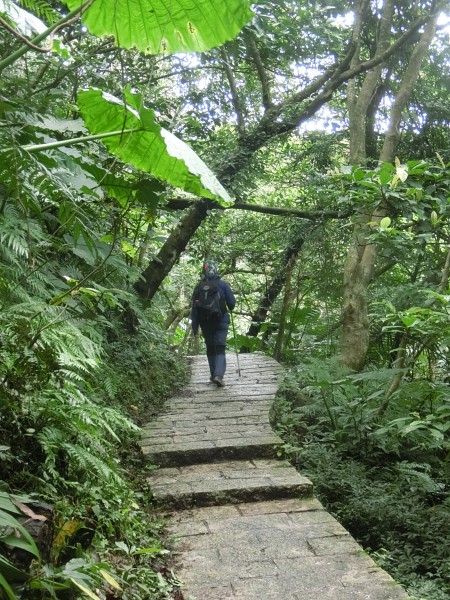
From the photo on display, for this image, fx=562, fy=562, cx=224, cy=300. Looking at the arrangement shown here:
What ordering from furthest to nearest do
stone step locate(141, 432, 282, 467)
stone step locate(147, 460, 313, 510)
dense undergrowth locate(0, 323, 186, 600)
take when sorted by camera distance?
stone step locate(141, 432, 282, 467), stone step locate(147, 460, 313, 510), dense undergrowth locate(0, 323, 186, 600)

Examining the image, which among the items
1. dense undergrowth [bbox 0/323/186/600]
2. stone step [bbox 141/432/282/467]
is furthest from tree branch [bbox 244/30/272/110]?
dense undergrowth [bbox 0/323/186/600]

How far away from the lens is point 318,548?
3.21 metres

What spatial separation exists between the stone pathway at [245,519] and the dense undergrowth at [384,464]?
36 cm

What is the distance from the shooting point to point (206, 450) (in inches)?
185

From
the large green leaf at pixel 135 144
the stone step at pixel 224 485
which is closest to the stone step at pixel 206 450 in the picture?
the stone step at pixel 224 485

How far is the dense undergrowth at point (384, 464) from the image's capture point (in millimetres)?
3672

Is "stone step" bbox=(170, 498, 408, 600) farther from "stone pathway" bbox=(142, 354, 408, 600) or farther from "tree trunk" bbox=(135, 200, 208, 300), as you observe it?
"tree trunk" bbox=(135, 200, 208, 300)

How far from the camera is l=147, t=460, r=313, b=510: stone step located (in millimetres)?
3904

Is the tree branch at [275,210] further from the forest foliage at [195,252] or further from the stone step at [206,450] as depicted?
the stone step at [206,450]

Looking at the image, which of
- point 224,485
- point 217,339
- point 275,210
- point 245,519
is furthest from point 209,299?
point 245,519

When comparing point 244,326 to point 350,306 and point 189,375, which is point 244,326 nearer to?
point 189,375

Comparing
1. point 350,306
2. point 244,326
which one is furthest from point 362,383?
point 244,326

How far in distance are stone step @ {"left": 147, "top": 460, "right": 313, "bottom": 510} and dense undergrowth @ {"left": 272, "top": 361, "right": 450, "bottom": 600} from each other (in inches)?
20.2

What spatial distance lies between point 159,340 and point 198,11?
21.3 feet
